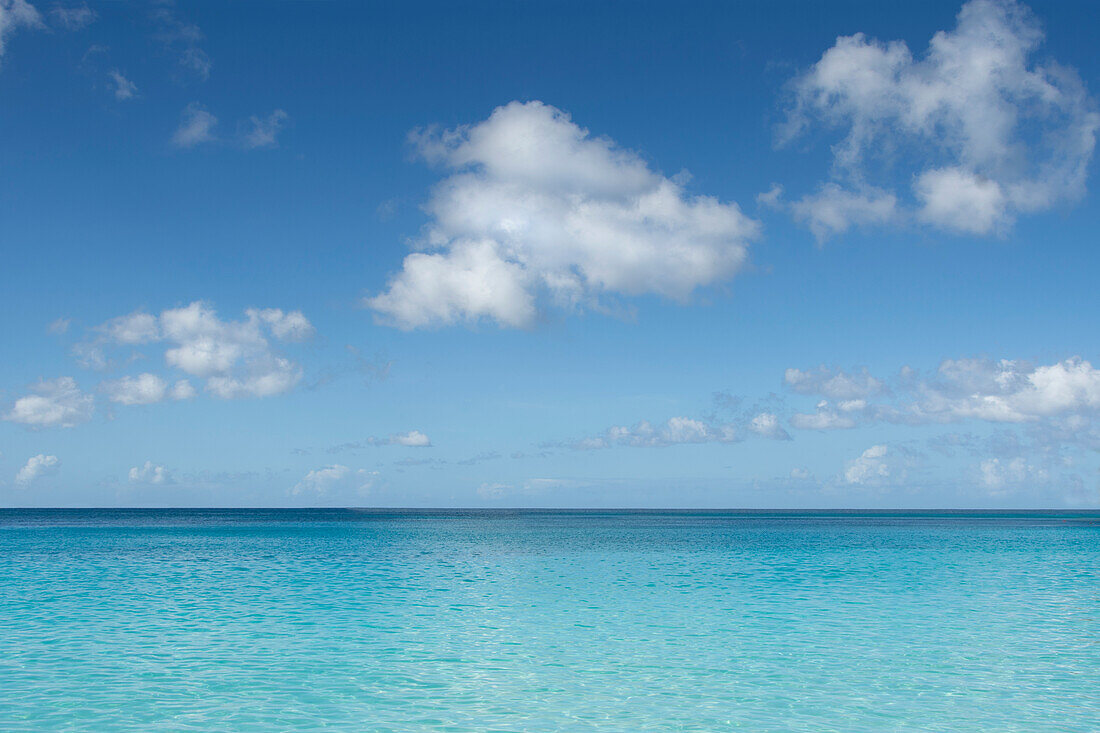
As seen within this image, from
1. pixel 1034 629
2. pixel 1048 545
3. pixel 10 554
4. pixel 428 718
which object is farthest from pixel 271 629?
pixel 1048 545

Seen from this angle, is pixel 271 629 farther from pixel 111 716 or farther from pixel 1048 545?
pixel 1048 545

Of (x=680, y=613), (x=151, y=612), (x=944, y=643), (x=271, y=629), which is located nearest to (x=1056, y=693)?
(x=944, y=643)

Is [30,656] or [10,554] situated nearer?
[30,656]

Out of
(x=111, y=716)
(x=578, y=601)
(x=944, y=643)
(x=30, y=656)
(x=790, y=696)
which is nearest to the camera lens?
(x=111, y=716)

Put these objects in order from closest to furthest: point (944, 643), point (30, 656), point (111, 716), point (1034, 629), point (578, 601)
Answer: point (111, 716) → point (30, 656) → point (944, 643) → point (1034, 629) → point (578, 601)

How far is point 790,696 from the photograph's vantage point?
555 inches

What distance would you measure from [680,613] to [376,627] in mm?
8356

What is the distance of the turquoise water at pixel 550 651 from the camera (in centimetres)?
1302

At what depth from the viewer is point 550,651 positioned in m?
17.8

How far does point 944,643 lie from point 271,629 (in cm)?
1588

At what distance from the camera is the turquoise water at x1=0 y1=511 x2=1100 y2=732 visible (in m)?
13.0

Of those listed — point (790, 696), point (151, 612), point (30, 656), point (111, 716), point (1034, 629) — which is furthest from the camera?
point (151, 612)

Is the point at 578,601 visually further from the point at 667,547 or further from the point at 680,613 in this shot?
the point at 667,547

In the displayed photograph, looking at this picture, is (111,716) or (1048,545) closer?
(111,716)
